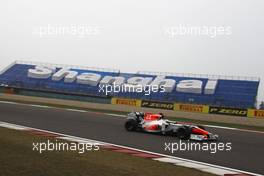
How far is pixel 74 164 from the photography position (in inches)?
310

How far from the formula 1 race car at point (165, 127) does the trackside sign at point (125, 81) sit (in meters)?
19.2

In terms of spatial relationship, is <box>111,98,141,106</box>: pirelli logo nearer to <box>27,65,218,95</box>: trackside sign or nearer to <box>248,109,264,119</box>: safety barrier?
<box>27,65,218,95</box>: trackside sign

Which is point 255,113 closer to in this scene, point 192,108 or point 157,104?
point 192,108

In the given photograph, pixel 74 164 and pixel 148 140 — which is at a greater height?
pixel 74 164

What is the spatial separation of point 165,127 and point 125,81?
28176 millimetres

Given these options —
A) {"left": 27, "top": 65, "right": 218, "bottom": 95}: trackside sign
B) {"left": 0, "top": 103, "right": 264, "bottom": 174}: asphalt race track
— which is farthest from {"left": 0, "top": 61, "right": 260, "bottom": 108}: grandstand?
{"left": 0, "top": 103, "right": 264, "bottom": 174}: asphalt race track

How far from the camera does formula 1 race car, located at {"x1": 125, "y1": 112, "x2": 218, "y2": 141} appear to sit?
13.3 metres

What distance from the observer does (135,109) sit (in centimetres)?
2841

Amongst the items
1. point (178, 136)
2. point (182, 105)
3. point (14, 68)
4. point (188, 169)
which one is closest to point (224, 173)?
point (188, 169)

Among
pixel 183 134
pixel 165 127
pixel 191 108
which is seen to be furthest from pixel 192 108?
pixel 183 134

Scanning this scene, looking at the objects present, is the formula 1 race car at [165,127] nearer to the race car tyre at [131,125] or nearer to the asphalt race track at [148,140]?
the race car tyre at [131,125]

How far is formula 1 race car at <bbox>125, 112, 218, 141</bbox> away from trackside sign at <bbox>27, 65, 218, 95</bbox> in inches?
754

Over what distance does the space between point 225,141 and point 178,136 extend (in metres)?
1.45

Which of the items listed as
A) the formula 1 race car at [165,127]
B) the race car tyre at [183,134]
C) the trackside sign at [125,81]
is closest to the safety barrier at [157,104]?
the trackside sign at [125,81]
